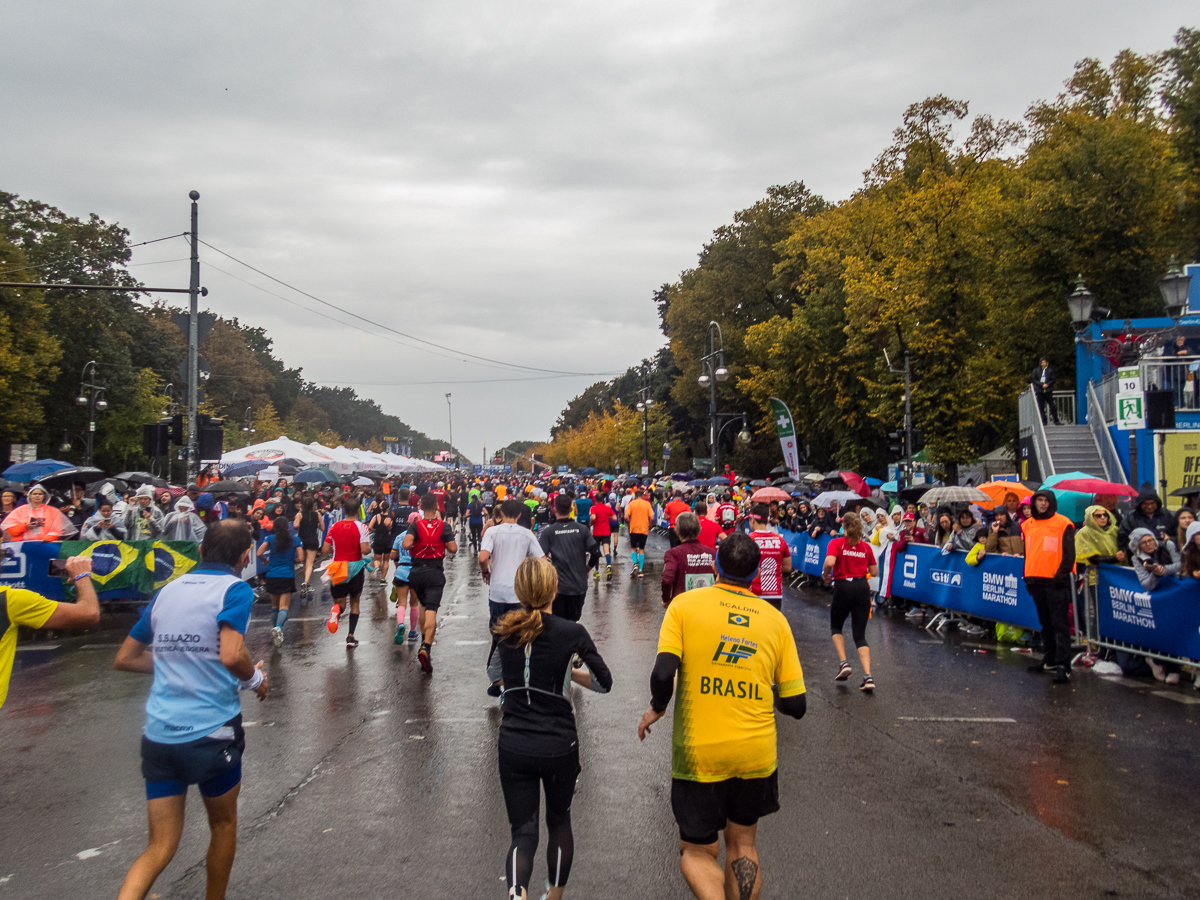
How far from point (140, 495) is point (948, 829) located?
48.0ft

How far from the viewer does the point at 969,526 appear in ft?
42.1

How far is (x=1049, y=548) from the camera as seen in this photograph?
944 centimetres

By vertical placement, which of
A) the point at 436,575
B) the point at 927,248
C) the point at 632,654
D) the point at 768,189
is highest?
the point at 768,189

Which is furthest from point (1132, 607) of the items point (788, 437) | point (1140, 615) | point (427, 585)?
point (788, 437)

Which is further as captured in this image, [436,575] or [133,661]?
[436,575]

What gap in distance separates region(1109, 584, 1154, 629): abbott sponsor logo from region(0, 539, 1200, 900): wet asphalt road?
680mm

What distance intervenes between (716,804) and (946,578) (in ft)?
33.9

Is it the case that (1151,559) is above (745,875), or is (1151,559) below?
above

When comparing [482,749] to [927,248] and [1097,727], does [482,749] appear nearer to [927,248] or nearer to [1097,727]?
[1097,727]

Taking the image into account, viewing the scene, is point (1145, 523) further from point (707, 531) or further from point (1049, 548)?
point (707, 531)

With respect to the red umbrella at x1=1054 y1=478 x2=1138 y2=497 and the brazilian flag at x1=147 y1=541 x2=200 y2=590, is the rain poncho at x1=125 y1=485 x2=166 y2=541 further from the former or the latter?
the red umbrella at x1=1054 y1=478 x2=1138 y2=497

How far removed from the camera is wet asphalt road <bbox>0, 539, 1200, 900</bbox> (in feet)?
14.7

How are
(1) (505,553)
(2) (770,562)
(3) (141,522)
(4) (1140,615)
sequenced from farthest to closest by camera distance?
(3) (141,522)
(4) (1140,615)
(2) (770,562)
(1) (505,553)

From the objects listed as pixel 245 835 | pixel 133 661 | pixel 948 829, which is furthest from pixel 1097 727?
pixel 133 661
